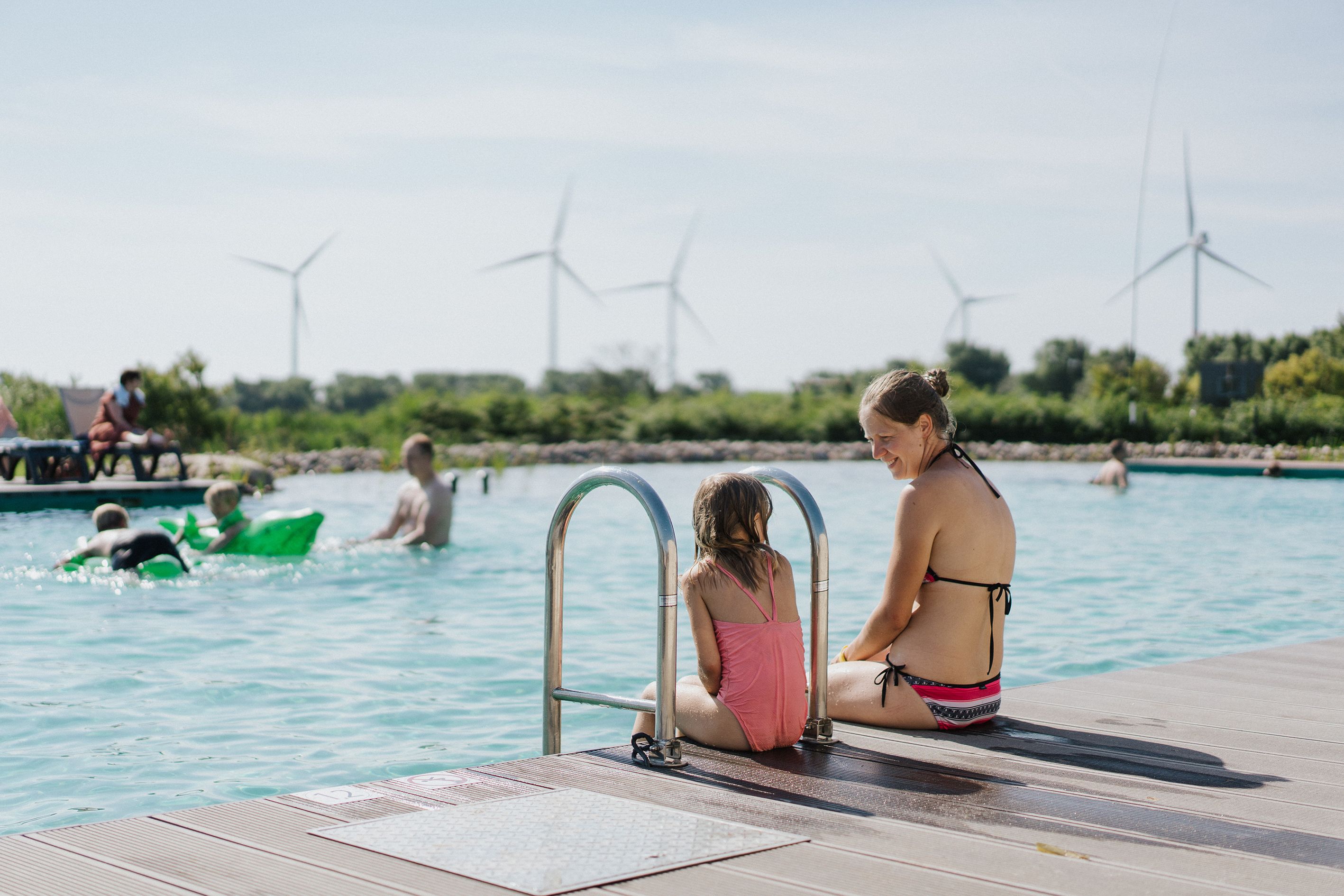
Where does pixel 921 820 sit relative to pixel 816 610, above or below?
below

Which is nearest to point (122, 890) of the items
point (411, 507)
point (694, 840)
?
point (694, 840)

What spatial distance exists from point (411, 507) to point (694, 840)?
30.3ft

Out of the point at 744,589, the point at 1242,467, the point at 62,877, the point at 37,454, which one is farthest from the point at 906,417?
the point at 1242,467

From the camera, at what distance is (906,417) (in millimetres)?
Answer: 3615

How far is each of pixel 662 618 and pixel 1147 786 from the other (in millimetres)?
1325

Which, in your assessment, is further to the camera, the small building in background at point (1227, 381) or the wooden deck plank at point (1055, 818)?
the small building in background at point (1227, 381)

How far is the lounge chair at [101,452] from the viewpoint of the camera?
1630 cm

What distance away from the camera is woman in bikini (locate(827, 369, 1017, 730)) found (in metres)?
3.59

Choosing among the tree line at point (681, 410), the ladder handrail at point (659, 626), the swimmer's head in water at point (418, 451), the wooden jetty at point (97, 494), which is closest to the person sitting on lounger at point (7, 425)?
the wooden jetty at point (97, 494)

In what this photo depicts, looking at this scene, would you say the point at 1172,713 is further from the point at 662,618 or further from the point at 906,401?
the point at 662,618

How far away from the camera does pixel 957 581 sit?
363 cm

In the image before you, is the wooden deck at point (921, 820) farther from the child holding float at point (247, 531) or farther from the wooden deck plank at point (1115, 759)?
the child holding float at point (247, 531)

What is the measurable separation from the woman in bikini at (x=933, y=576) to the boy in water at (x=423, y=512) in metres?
7.77

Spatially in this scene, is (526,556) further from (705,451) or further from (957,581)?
(705,451)
